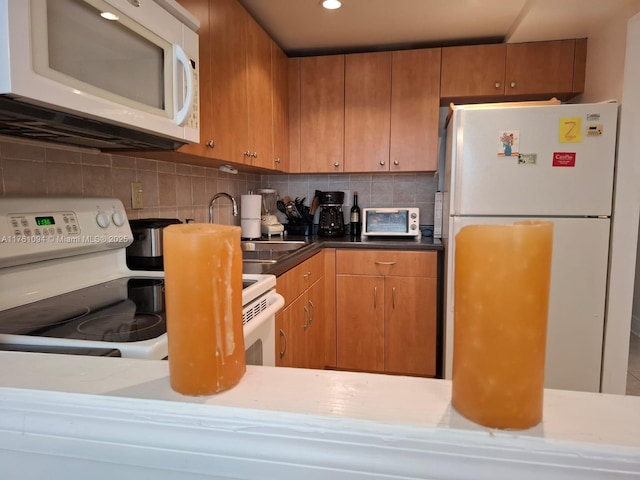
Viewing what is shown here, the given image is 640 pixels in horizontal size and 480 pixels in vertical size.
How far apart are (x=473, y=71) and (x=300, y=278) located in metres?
1.77

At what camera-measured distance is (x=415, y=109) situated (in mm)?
2746

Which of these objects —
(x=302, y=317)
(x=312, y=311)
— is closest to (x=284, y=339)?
(x=302, y=317)

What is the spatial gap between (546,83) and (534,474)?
2.79 meters

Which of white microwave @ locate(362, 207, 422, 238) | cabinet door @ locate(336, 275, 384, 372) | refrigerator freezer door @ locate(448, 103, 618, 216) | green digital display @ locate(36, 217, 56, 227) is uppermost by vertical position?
refrigerator freezer door @ locate(448, 103, 618, 216)

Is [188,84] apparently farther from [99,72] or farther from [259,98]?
[259,98]

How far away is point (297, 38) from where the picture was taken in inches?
105

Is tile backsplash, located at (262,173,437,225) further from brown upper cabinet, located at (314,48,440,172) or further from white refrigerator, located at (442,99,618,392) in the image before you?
white refrigerator, located at (442,99,618,392)

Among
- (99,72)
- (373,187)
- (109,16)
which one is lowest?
(373,187)

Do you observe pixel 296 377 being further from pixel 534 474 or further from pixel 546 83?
pixel 546 83

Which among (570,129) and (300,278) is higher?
(570,129)

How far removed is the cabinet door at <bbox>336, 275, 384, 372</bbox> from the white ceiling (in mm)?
1541

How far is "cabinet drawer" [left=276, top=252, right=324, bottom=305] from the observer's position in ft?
6.08

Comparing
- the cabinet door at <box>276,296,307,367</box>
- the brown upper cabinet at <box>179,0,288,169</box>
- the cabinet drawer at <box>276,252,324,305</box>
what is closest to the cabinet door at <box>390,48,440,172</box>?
the brown upper cabinet at <box>179,0,288,169</box>

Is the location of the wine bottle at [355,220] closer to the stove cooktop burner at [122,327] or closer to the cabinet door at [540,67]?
the cabinet door at [540,67]
